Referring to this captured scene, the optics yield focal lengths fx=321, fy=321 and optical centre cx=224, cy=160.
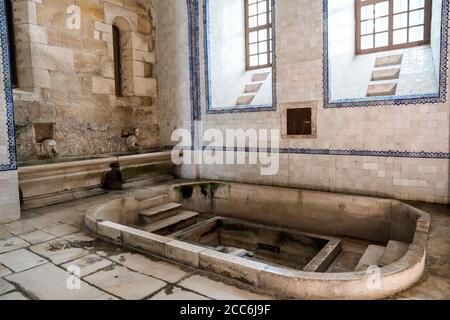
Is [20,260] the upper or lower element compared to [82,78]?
lower

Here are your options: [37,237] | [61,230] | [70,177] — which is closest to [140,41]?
[70,177]

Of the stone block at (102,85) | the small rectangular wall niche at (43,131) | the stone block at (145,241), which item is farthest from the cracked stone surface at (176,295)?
the stone block at (102,85)

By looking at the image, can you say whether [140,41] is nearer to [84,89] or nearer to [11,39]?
[84,89]

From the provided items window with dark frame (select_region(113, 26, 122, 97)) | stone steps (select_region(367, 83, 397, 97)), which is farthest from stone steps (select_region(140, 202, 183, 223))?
stone steps (select_region(367, 83, 397, 97))

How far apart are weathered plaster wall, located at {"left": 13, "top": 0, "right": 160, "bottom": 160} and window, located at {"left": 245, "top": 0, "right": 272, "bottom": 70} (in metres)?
2.39

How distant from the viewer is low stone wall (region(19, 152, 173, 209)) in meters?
5.11

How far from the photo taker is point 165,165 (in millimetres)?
7406

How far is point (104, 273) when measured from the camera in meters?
2.90

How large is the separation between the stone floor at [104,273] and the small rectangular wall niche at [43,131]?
2389 millimetres

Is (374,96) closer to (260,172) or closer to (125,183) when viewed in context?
(260,172)

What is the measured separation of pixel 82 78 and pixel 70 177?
2188mm

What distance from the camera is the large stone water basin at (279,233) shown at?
2.50 m

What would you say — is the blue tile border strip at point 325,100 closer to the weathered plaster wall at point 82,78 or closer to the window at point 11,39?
the weathered plaster wall at point 82,78

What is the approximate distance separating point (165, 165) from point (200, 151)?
895 millimetres
